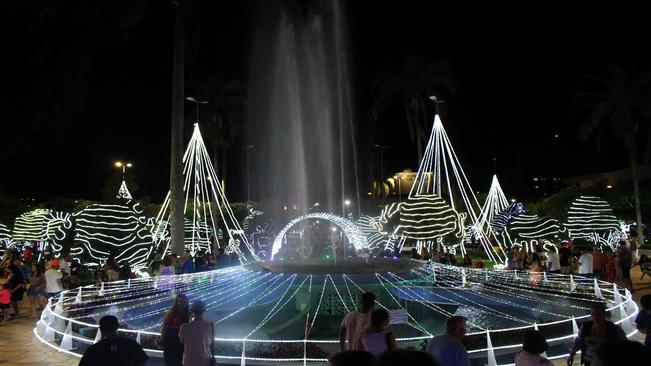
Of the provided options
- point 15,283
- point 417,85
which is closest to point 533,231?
point 417,85

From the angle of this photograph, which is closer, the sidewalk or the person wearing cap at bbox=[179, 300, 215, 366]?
the person wearing cap at bbox=[179, 300, 215, 366]

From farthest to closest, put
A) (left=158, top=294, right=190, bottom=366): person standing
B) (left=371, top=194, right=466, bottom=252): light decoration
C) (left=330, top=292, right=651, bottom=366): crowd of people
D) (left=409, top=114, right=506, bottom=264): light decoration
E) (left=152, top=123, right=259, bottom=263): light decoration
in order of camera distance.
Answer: (left=152, top=123, right=259, bottom=263): light decoration
(left=409, top=114, right=506, bottom=264): light decoration
(left=371, top=194, right=466, bottom=252): light decoration
(left=158, top=294, right=190, bottom=366): person standing
(left=330, top=292, right=651, bottom=366): crowd of people

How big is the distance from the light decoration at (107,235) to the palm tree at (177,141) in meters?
1.84

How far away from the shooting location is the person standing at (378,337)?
595cm

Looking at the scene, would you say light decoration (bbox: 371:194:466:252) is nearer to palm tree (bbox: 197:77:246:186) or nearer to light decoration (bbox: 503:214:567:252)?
light decoration (bbox: 503:214:567:252)

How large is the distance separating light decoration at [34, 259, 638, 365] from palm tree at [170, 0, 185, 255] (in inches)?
247

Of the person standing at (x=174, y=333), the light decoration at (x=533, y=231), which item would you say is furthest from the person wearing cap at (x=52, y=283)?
the light decoration at (x=533, y=231)

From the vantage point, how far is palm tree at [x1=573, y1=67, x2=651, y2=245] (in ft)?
122

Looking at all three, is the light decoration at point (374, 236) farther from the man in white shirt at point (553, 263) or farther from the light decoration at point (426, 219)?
the man in white shirt at point (553, 263)

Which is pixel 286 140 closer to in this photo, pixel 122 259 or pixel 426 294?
pixel 122 259

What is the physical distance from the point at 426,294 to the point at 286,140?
20659 millimetres

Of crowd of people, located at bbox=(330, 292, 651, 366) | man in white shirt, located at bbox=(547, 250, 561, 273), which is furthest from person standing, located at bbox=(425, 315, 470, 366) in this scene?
man in white shirt, located at bbox=(547, 250, 561, 273)

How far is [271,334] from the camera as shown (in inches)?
523

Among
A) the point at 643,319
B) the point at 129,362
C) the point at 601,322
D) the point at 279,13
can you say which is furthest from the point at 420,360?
the point at 279,13
